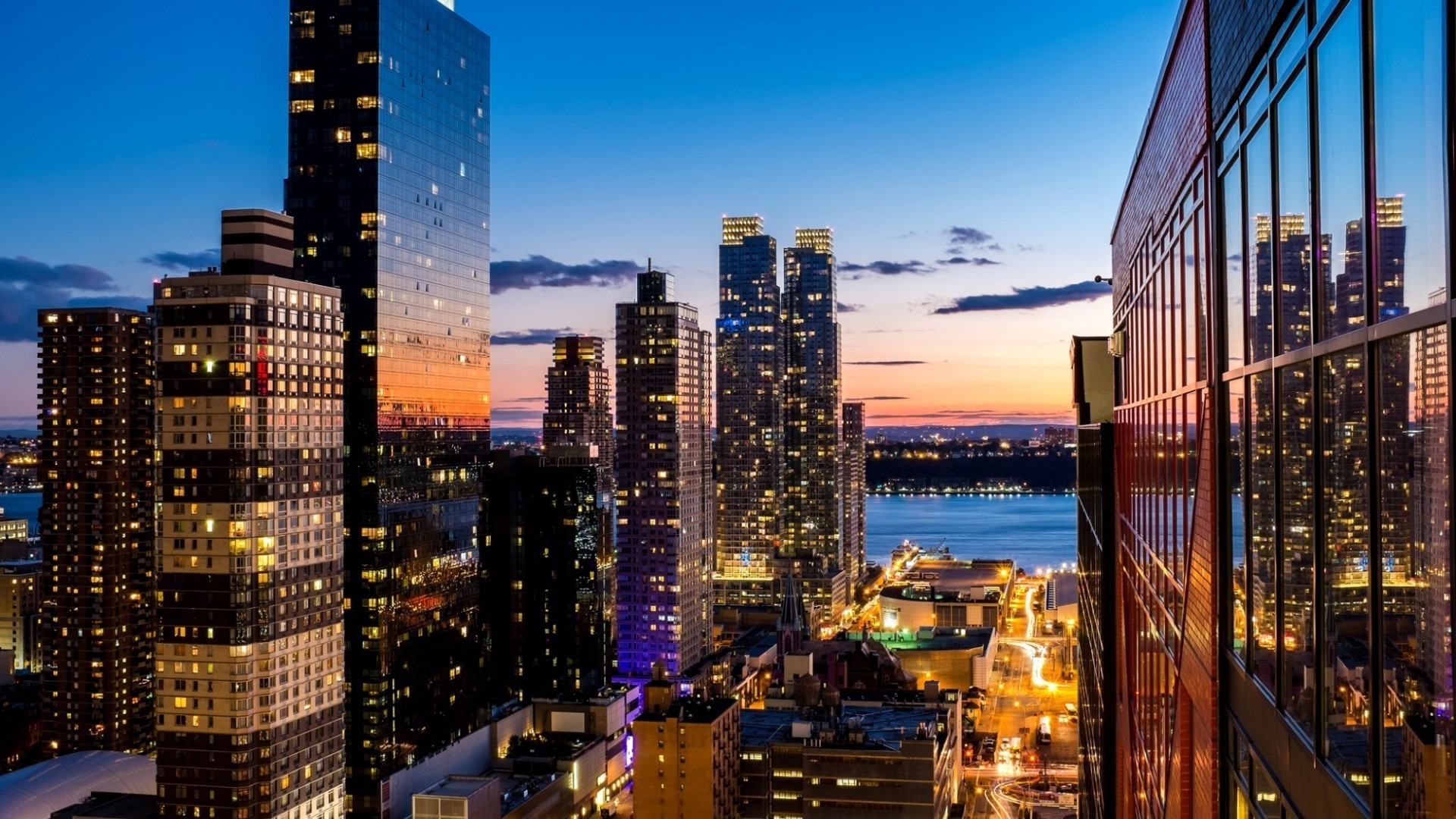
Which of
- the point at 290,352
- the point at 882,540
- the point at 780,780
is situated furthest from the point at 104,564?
the point at 882,540

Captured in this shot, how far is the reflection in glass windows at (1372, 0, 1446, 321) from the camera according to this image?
2.41 metres

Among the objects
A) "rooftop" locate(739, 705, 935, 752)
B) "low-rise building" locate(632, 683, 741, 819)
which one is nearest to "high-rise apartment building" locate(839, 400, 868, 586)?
"rooftop" locate(739, 705, 935, 752)

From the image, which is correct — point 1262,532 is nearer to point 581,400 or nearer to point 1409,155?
point 1409,155

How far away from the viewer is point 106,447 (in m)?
65.1

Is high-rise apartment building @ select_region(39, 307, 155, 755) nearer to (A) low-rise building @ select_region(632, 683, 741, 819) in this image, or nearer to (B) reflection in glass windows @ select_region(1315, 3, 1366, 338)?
(A) low-rise building @ select_region(632, 683, 741, 819)

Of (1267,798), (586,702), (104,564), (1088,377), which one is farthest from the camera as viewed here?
(104,564)

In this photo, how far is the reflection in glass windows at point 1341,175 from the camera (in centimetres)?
291

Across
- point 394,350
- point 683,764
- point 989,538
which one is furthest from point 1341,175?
point 989,538

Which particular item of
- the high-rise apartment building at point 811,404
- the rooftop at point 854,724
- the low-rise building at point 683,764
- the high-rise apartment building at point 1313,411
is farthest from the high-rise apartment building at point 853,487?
the high-rise apartment building at point 1313,411

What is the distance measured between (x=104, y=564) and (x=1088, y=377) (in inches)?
2380

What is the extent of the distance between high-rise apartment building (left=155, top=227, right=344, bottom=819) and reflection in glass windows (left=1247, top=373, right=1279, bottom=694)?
34.9 m

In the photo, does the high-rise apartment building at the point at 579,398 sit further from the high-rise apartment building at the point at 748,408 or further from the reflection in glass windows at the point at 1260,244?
the reflection in glass windows at the point at 1260,244

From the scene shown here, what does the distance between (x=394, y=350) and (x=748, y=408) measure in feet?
200

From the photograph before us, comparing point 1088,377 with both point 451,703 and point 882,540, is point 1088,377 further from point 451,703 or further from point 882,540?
point 882,540
